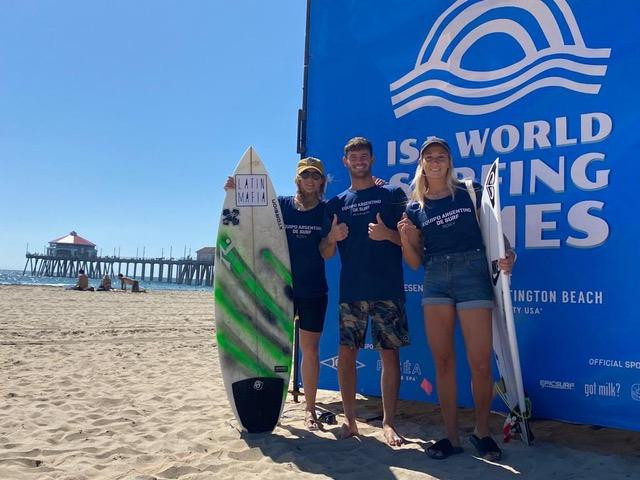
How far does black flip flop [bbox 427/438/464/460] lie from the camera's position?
8.75 ft

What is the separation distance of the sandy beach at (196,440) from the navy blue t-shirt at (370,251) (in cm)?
85

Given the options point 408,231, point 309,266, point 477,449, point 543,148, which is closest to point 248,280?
point 309,266

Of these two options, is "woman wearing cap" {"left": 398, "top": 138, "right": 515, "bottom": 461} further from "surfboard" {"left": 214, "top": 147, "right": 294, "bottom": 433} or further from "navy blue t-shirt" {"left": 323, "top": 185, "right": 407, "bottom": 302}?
"surfboard" {"left": 214, "top": 147, "right": 294, "bottom": 433}

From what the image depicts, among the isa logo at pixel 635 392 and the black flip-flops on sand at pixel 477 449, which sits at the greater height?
the isa logo at pixel 635 392

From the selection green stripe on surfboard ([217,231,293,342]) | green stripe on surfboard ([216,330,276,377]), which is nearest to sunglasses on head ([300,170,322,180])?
green stripe on surfboard ([217,231,293,342])

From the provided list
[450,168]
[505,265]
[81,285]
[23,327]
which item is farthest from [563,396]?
[81,285]

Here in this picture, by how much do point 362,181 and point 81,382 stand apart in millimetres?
3087

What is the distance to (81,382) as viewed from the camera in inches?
178

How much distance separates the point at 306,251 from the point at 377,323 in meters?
0.72

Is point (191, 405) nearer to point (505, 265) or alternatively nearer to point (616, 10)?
point (505, 265)

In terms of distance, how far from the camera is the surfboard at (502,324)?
2650mm

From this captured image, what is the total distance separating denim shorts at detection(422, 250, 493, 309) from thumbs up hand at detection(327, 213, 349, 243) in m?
0.56

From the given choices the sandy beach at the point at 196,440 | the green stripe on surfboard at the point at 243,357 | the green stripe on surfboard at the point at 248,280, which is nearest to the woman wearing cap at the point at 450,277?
the sandy beach at the point at 196,440

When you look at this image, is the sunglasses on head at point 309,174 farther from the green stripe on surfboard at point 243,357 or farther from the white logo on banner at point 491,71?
the green stripe on surfboard at point 243,357
